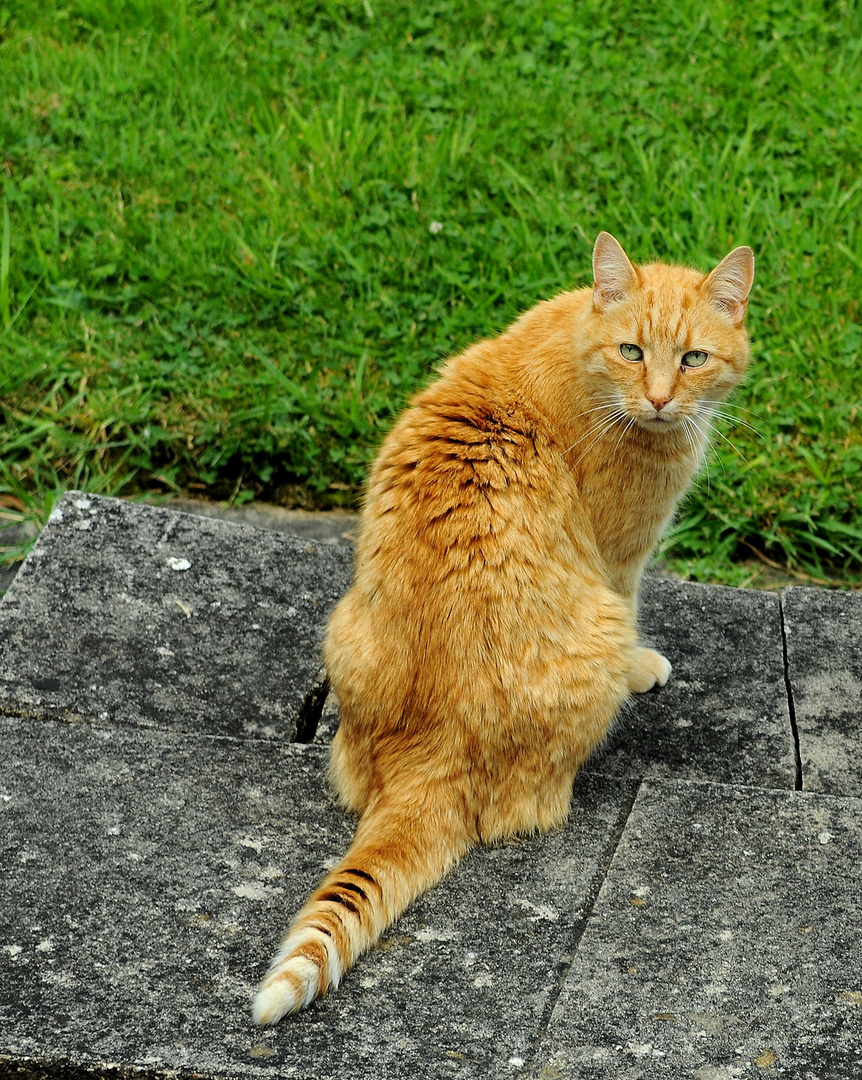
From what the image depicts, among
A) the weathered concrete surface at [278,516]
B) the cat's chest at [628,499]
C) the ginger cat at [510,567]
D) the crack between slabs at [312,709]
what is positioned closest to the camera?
the ginger cat at [510,567]

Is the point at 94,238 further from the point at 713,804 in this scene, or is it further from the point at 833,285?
the point at 713,804

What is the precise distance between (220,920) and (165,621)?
3.51ft

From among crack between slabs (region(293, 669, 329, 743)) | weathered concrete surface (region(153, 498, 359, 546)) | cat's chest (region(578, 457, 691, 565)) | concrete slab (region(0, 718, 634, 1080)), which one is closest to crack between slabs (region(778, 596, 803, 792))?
concrete slab (region(0, 718, 634, 1080))

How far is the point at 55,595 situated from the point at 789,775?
1.98 m

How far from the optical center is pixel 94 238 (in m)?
4.98

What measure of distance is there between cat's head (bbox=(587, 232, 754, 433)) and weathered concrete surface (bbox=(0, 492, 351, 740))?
1097 mm

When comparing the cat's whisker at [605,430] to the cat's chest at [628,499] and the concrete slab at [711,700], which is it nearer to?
the cat's chest at [628,499]

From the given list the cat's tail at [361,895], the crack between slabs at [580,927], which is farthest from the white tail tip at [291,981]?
the crack between slabs at [580,927]

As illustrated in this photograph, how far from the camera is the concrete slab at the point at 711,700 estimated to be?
119 inches

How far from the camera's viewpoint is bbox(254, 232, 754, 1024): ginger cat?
2.66 m

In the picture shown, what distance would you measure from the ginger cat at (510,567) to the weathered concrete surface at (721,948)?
285mm

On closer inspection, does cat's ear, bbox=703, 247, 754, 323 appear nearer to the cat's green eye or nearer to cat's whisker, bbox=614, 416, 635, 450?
the cat's green eye

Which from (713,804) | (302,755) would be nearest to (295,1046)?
(302,755)

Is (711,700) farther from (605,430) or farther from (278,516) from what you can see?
(278,516)
